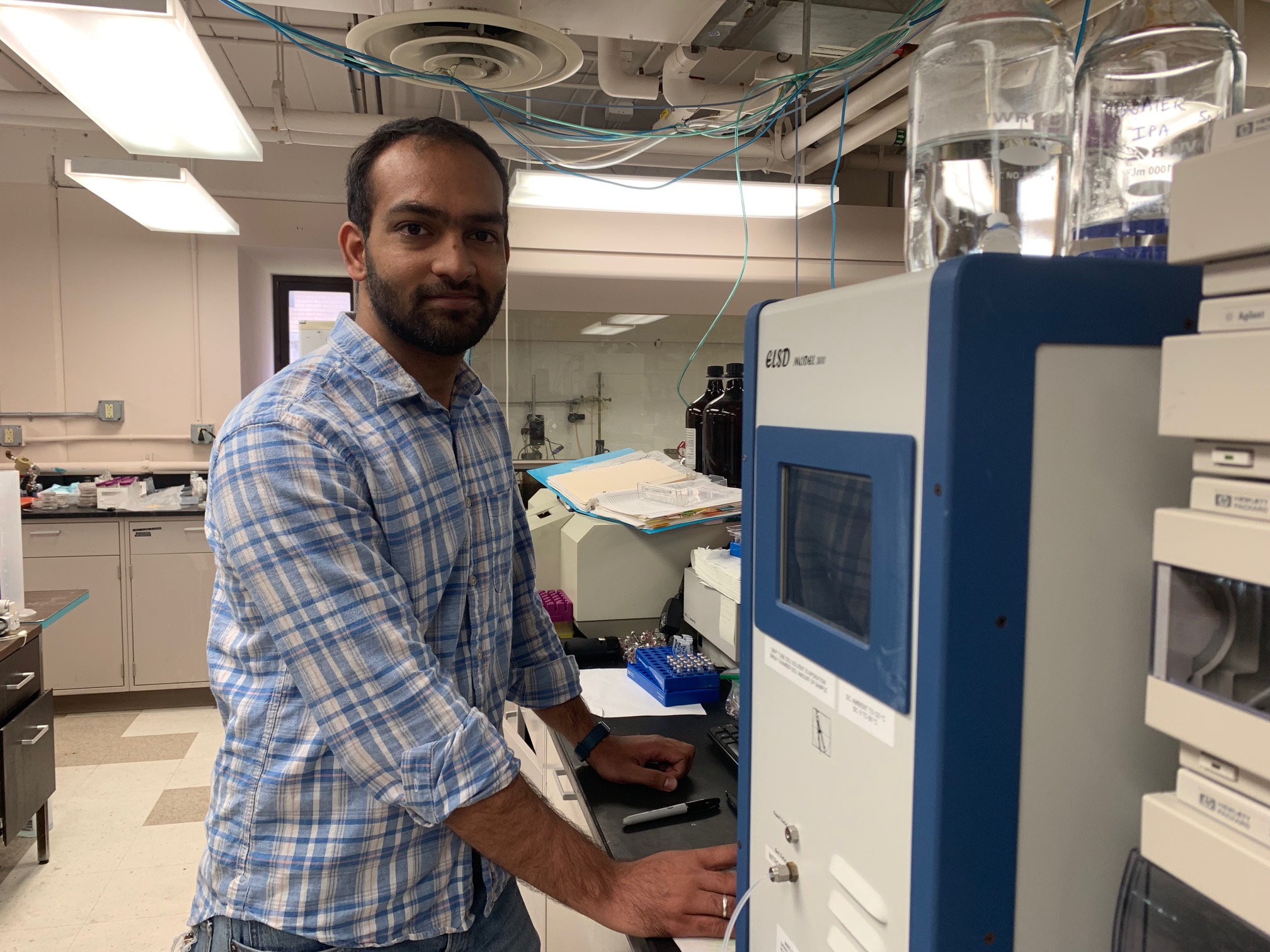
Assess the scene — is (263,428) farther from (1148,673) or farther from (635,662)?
(635,662)

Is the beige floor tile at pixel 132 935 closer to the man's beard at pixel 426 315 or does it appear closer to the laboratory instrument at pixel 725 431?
the laboratory instrument at pixel 725 431

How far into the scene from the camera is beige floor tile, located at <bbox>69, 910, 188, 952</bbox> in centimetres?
228

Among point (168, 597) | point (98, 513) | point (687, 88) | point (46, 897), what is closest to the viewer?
point (687, 88)

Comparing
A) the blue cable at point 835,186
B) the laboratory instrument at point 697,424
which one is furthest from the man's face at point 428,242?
the laboratory instrument at point 697,424

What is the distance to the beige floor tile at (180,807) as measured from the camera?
9.71 ft

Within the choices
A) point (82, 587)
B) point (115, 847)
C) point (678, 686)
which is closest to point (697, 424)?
point (678, 686)

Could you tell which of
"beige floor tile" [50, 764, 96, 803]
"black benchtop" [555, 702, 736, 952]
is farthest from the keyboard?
"beige floor tile" [50, 764, 96, 803]

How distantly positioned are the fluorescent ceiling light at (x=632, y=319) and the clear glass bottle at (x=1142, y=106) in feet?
9.84

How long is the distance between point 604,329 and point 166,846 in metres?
2.63

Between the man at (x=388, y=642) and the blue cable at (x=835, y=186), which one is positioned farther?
the blue cable at (x=835, y=186)

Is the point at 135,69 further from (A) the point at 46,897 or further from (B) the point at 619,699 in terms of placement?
(A) the point at 46,897

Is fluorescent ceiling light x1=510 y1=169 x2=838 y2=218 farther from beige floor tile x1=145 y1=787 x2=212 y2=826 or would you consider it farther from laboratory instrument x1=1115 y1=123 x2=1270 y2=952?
beige floor tile x1=145 y1=787 x2=212 y2=826

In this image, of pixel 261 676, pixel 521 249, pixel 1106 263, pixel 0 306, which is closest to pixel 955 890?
pixel 1106 263

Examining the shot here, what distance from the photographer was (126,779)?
327cm
